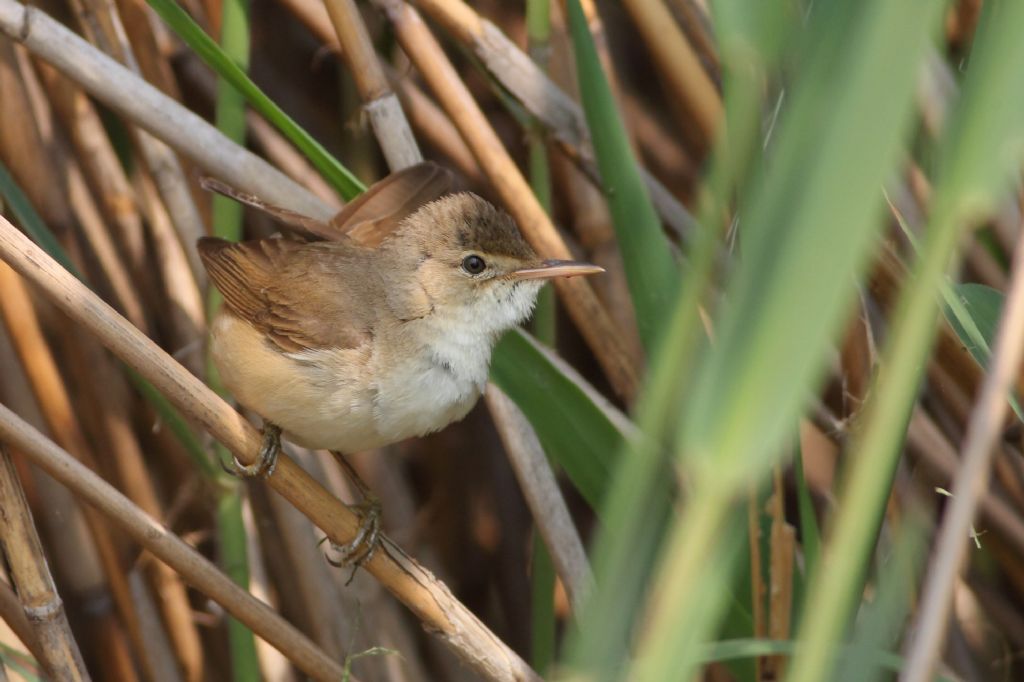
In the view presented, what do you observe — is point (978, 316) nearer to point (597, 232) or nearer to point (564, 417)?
point (564, 417)

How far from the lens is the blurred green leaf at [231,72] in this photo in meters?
1.58

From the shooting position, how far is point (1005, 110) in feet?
2.07

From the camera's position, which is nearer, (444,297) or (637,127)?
(444,297)

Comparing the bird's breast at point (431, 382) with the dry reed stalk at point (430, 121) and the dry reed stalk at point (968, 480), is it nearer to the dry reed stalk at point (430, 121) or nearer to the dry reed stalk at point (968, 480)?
the dry reed stalk at point (430, 121)

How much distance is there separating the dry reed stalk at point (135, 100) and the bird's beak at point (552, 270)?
1.44ft

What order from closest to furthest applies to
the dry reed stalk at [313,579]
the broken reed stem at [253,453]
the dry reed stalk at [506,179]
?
the broken reed stem at [253,453] → the dry reed stalk at [506,179] → the dry reed stalk at [313,579]

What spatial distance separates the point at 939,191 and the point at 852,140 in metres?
0.06

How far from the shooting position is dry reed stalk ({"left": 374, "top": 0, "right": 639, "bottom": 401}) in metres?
1.99

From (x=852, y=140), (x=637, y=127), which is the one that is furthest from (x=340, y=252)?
(x=852, y=140)

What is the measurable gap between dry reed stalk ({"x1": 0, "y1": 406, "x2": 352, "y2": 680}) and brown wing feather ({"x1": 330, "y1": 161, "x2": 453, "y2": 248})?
2.08ft

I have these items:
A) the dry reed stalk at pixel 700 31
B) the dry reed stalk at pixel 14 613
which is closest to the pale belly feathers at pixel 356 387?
the dry reed stalk at pixel 14 613

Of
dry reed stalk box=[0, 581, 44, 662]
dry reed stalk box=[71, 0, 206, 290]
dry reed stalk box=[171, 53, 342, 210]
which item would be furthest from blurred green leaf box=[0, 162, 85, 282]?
dry reed stalk box=[171, 53, 342, 210]

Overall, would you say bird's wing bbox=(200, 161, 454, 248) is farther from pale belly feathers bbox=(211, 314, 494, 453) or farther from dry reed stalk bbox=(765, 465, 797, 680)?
dry reed stalk bbox=(765, 465, 797, 680)

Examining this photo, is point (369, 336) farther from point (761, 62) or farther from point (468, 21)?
point (761, 62)
